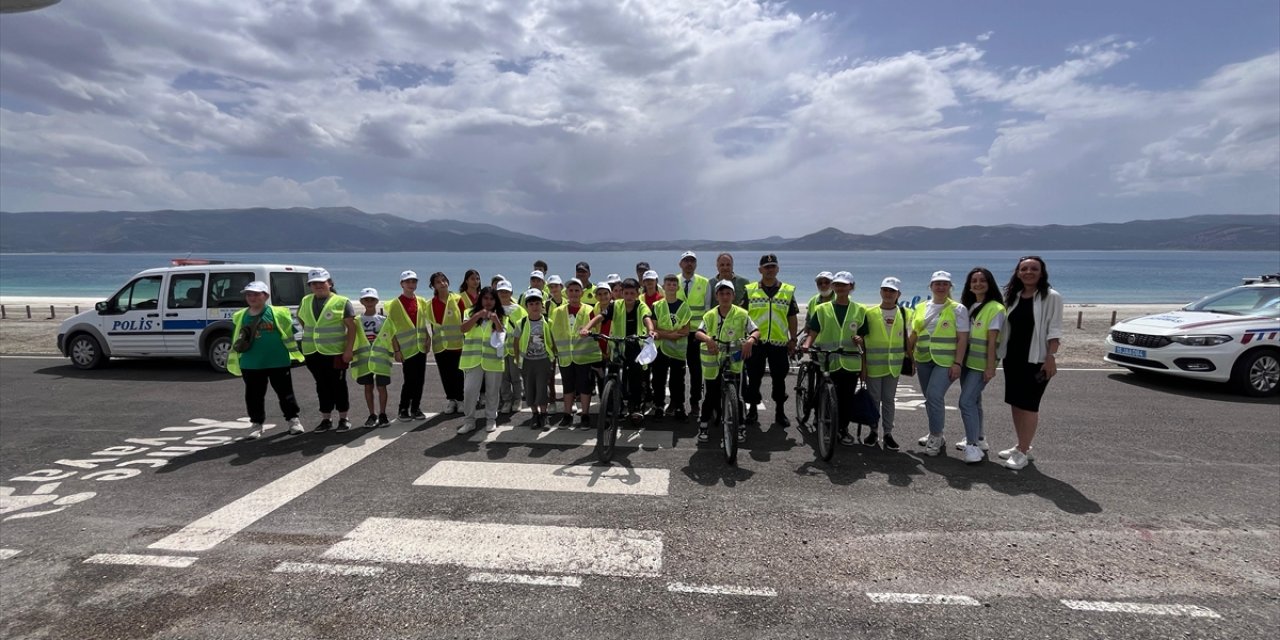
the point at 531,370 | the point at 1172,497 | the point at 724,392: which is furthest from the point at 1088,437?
the point at 531,370

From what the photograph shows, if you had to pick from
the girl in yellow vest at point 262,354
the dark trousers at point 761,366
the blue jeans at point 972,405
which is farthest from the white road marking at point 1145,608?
the girl in yellow vest at point 262,354

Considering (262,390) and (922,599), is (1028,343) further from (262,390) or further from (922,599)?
(262,390)

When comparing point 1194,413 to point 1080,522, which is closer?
point 1080,522

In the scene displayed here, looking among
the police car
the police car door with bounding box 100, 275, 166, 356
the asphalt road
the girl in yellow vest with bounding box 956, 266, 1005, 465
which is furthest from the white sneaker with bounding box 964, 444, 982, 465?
the police car door with bounding box 100, 275, 166, 356

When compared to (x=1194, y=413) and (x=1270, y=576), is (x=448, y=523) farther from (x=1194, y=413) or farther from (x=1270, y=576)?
(x=1194, y=413)

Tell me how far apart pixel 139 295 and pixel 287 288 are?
2948 millimetres

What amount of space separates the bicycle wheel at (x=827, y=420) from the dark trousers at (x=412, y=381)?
4.94 meters

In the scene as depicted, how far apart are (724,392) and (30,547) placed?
18.1 feet

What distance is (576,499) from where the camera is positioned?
4.87m

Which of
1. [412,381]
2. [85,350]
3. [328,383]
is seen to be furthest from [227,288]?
[412,381]

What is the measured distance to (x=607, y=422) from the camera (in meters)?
6.18

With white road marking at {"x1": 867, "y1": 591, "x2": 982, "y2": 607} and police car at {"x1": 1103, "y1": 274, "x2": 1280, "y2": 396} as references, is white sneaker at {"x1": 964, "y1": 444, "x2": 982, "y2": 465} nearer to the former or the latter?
white road marking at {"x1": 867, "y1": 591, "x2": 982, "y2": 607}

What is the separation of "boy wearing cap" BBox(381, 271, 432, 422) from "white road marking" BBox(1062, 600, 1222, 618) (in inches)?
269

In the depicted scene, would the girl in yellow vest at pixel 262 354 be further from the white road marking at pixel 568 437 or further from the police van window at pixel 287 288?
the police van window at pixel 287 288
